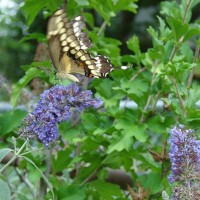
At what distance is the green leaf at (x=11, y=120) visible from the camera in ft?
6.98

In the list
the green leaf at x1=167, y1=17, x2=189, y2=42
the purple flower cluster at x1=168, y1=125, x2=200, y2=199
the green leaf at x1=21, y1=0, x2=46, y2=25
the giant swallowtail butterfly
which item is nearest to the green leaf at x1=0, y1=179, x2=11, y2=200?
the purple flower cluster at x1=168, y1=125, x2=200, y2=199

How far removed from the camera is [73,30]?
80.2 inches

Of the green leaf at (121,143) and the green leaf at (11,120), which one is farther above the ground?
the green leaf at (11,120)

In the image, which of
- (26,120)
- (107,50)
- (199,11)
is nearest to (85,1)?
(107,50)

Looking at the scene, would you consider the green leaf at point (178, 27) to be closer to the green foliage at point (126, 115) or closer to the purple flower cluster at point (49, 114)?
the green foliage at point (126, 115)

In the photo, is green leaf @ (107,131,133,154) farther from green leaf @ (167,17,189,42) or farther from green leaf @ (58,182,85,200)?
green leaf @ (167,17,189,42)

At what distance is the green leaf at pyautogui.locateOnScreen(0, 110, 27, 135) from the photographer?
6.98ft

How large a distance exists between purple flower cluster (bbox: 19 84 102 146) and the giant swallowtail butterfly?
0.94 ft

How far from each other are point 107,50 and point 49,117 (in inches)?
29.4

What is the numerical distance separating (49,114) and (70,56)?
1.53 ft

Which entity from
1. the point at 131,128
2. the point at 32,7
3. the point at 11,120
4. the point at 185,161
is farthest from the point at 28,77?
the point at 185,161

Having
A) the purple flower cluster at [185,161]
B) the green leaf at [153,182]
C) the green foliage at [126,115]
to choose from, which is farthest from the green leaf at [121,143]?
the purple flower cluster at [185,161]

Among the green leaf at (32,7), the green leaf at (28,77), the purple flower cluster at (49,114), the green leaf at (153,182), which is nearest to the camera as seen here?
the purple flower cluster at (49,114)

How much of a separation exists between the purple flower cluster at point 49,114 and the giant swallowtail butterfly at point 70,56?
0.94 ft
